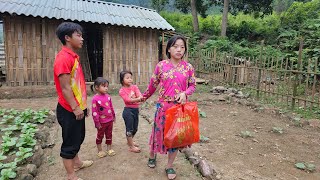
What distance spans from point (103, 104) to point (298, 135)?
12.3 feet

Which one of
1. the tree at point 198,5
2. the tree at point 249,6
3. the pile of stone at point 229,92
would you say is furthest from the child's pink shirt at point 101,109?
the tree at point 198,5

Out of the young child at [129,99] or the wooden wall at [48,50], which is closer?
the young child at [129,99]

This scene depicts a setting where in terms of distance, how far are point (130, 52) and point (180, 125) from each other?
6.85 metres

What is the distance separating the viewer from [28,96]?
25.1 feet

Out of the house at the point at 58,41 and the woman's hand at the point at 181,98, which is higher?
the house at the point at 58,41

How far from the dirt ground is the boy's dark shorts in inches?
21.4

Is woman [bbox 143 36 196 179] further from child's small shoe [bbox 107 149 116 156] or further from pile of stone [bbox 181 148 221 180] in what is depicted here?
child's small shoe [bbox 107 149 116 156]

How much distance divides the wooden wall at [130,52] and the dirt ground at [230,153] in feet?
11.2

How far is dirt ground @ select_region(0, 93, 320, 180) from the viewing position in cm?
302

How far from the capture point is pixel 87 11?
28.8 feet

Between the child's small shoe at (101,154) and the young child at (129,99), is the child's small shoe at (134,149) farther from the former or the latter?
the child's small shoe at (101,154)

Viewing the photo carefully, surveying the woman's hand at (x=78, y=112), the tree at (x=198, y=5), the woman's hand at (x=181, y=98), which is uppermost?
the tree at (x=198, y=5)

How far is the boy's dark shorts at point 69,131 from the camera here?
8.19 feet

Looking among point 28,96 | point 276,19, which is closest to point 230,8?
point 276,19
